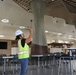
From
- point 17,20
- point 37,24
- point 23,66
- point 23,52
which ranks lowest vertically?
point 23,66

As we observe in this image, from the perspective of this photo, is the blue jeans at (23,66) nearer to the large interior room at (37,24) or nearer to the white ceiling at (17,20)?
the large interior room at (37,24)

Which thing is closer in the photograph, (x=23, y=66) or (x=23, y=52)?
(x=23, y=66)

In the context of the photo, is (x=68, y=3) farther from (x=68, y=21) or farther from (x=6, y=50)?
(x=6, y=50)

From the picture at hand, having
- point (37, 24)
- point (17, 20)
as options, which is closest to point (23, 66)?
point (37, 24)

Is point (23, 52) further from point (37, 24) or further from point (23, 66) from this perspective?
point (37, 24)

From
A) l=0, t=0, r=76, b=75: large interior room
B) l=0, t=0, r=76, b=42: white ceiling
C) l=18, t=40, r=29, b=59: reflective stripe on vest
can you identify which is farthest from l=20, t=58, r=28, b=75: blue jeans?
l=0, t=0, r=76, b=42: white ceiling

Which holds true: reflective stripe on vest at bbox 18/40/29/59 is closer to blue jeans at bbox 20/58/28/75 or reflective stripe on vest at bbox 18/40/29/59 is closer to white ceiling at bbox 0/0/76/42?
blue jeans at bbox 20/58/28/75

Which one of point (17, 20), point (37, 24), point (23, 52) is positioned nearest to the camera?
point (23, 52)

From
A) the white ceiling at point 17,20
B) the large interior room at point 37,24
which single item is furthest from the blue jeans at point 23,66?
the white ceiling at point 17,20

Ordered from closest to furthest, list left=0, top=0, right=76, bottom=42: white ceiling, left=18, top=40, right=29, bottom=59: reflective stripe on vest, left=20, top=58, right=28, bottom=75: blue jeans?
1. left=20, top=58, right=28, bottom=75: blue jeans
2. left=18, top=40, right=29, bottom=59: reflective stripe on vest
3. left=0, top=0, right=76, bottom=42: white ceiling

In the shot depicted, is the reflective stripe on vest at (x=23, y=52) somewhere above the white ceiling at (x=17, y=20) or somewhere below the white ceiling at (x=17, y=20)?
below

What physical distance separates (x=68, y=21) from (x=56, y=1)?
6363mm

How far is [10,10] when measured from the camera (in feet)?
42.2

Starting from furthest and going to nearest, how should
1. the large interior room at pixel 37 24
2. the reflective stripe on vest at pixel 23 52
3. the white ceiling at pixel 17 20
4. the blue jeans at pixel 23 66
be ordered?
1. the white ceiling at pixel 17 20
2. the large interior room at pixel 37 24
3. the reflective stripe on vest at pixel 23 52
4. the blue jeans at pixel 23 66
